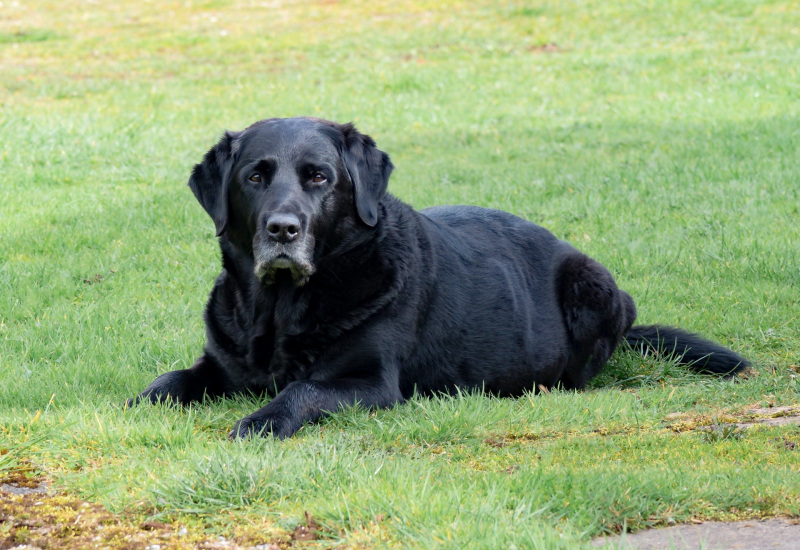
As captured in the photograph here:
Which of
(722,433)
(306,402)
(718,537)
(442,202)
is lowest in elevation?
(442,202)

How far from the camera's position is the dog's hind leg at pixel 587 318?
20.4 ft

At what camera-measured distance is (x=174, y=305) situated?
692 cm

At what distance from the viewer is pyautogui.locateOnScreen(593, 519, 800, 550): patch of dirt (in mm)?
3066

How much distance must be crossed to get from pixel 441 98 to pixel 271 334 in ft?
39.0

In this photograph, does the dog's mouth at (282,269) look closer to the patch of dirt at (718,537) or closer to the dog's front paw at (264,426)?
the dog's front paw at (264,426)

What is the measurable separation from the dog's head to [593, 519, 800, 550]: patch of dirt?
2.26m

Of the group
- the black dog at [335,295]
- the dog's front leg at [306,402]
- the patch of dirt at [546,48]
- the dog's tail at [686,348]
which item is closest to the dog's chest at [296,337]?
the black dog at [335,295]

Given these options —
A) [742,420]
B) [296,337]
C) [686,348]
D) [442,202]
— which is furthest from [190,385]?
[442,202]

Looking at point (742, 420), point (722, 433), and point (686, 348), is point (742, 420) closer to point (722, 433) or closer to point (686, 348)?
point (722, 433)

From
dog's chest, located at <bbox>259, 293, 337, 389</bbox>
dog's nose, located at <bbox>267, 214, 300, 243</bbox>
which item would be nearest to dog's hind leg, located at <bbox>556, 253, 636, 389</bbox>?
dog's chest, located at <bbox>259, 293, 337, 389</bbox>

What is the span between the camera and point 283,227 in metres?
4.70

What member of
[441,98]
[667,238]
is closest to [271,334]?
[667,238]

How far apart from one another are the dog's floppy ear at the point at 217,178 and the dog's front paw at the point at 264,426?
1.18 meters

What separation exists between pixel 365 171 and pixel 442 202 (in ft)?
15.0
